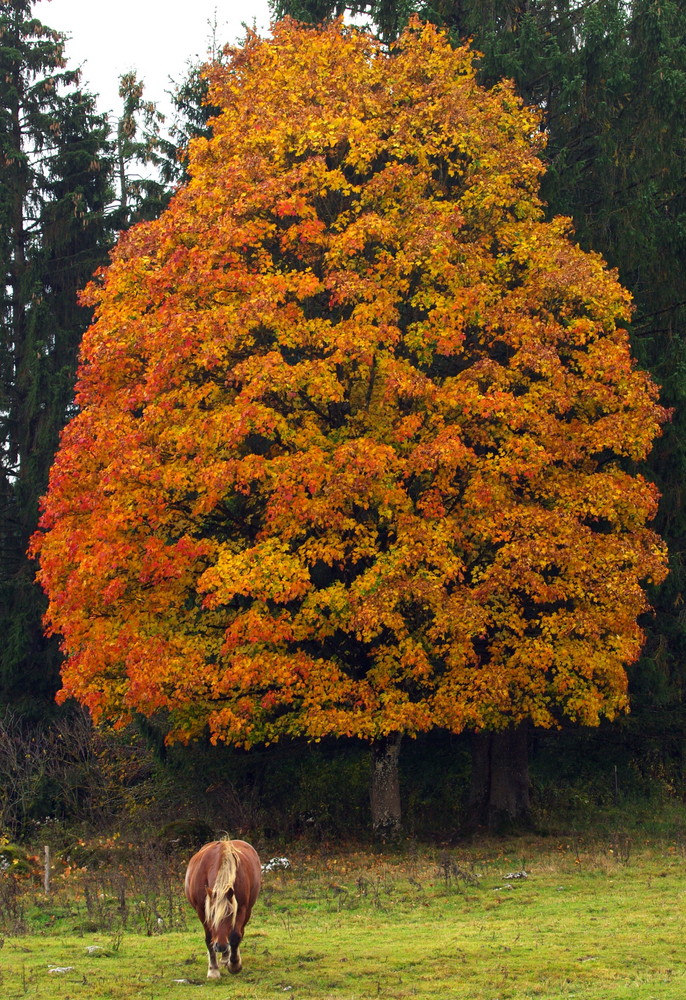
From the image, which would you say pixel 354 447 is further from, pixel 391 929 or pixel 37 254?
pixel 37 254

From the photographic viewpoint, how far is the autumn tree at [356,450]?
1903 cm

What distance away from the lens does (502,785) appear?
71.7 ft

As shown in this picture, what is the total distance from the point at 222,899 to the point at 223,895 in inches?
1.8

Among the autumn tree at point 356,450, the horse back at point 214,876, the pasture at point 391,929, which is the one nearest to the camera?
the pasture at point 391,929

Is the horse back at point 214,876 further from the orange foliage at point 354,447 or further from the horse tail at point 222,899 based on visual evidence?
the orange foliage at point 354,447

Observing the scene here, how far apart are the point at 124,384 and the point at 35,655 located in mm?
12099

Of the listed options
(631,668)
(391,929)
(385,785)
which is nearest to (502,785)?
(385,785)

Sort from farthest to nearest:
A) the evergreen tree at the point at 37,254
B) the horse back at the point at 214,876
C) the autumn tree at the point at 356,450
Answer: the evergreen tree at the point at 37,254
the autumn tree at the point at 356,450
the horse back at the point at 214,876

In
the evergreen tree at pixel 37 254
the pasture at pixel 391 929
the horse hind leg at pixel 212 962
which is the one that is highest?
the evergreen tree at pixel 37 254

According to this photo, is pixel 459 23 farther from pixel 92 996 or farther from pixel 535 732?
pixel 92 996

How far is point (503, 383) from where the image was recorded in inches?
801

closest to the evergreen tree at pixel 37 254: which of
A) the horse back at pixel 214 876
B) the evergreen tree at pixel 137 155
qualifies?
the evergreen tree at pixel 137 155

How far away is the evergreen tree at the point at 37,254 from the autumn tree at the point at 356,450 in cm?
1018

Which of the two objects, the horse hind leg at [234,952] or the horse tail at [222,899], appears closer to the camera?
Answer: the horse tail at [222,899]
